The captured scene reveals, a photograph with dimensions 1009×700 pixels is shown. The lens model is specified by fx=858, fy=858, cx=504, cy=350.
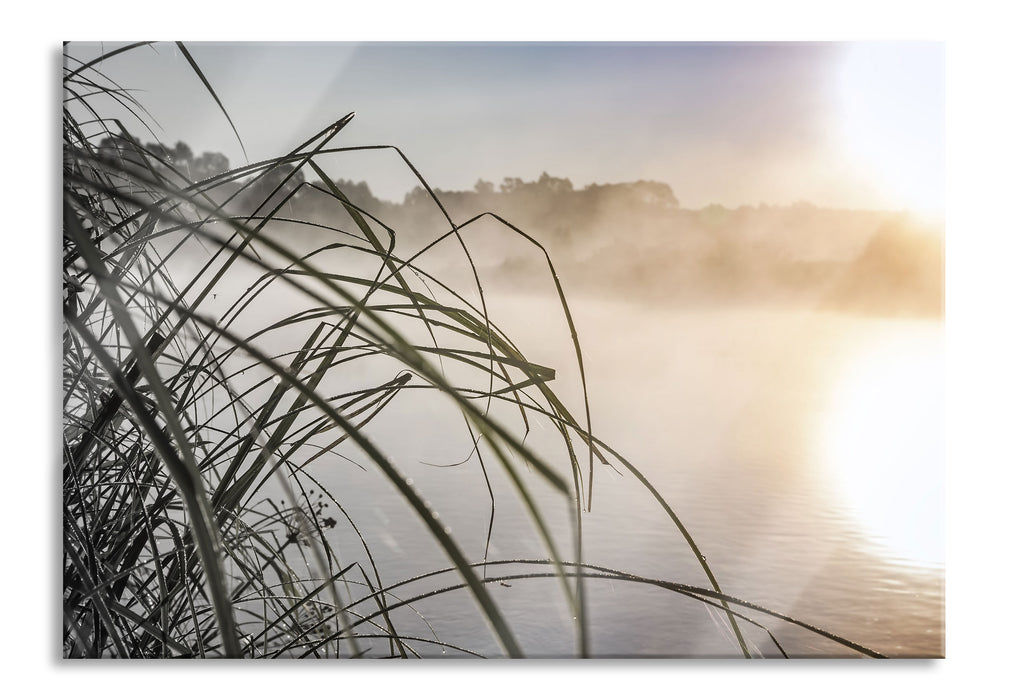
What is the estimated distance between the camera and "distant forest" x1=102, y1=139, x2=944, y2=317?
54.3 inches

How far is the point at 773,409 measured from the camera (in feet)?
4.58

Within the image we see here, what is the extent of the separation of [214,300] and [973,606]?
51.0 inches

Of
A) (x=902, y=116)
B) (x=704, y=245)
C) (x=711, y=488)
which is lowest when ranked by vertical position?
(x=711, y=488)

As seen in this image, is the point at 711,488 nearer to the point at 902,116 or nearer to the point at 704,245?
the point at 704,245

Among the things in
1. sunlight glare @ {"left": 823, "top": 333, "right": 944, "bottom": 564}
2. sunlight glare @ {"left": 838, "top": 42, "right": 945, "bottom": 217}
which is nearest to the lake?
sunlight glare @ {"left": 823, "top": 333, "right": 944, "bottom": 564}

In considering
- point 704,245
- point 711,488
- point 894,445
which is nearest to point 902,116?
point 704,245

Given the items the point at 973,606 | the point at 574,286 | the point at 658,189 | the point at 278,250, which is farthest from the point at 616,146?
the point at 278,250

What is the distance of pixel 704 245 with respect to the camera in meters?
1.39

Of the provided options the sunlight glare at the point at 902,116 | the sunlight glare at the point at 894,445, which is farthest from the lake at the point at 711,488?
the sunlight glare at the point at 902,116

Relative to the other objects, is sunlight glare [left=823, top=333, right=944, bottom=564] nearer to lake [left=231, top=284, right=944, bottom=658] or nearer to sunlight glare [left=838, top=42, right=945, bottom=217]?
lake [left=231, top=284, right=944, bottom=658]

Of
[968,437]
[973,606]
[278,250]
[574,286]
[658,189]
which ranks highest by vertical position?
[658,189]

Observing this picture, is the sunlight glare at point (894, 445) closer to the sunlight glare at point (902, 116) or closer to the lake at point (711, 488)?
the lake at point (711, 488)

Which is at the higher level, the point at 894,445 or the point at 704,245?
the point at 704,245

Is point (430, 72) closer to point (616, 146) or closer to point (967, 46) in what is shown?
point (616, 146)
